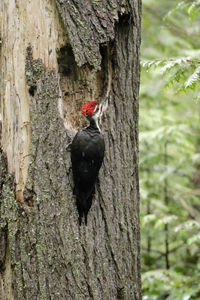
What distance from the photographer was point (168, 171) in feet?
16.5

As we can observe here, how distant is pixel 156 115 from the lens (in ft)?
16.8

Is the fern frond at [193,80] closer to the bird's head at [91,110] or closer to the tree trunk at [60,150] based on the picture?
the tree trunk at [60,150]

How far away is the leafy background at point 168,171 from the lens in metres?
4.09

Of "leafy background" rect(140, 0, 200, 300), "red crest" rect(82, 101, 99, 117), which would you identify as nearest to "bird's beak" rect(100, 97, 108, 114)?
"red crest" rect(82, 101, 99, 117)

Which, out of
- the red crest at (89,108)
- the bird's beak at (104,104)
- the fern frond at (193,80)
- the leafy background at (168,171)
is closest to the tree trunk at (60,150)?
the bird's beak at (104,104)

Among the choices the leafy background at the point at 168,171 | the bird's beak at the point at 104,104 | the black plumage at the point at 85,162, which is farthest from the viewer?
the leafy background at the point at 168,171

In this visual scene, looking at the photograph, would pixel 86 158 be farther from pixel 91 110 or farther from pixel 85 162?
pixel 91 110

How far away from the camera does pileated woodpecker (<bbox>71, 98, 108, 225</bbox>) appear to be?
7.17 ft

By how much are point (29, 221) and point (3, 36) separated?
125 cm

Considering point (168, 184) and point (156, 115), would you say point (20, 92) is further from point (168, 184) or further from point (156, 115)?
point (168, 184)

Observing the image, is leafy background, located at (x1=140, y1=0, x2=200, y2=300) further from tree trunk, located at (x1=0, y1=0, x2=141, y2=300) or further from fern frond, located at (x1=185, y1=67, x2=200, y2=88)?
tree trunk, located at (x1=0, y1=0, x2=141, y2=300)

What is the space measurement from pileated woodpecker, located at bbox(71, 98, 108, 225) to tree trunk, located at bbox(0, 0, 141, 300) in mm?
58

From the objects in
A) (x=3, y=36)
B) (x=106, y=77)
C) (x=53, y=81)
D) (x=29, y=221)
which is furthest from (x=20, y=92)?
(x=29, y=221)

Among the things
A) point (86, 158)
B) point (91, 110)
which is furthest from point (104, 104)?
point (86, 158)
